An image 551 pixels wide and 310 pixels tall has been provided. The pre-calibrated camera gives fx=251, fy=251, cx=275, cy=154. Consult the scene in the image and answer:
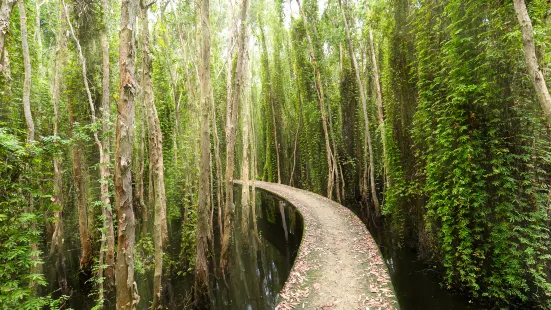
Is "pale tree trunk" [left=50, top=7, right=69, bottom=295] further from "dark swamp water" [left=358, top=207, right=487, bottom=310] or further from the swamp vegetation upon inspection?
"dark swamp water" [left=358, top=207, right=487, bottom=310]

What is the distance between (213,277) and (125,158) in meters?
7.57

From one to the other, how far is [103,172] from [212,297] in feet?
17.2

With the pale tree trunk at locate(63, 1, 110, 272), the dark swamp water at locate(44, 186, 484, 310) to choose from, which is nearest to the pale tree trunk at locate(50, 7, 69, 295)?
the dark swamp water at locate(44, 186, 484, 310)

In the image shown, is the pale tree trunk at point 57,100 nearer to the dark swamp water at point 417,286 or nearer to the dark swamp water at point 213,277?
the dark swamp water at point 213,277

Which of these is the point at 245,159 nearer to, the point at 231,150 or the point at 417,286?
the point at 231,150

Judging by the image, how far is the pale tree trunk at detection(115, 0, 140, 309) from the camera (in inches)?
132

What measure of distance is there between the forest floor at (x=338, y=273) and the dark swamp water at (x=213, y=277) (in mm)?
2680

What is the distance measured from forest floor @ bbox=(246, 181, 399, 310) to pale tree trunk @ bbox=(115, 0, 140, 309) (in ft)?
8.77

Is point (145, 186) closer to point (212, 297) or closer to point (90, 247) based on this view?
point (90, 247)

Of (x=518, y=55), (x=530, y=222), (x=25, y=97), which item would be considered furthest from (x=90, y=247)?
(x=518, y=55)

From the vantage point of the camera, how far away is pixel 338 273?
588 centimetres

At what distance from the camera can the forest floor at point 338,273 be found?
4723 mm

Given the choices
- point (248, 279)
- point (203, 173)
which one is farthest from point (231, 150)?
point (248, 279)

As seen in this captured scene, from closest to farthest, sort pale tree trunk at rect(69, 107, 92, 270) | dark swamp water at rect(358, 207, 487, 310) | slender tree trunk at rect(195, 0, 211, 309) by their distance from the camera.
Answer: dark swamp water at rect(358, 207, 487, 310)
slender tree trunk at rect(195, 0, 211, 309)
pale tree trunk at rect(69, 107, 92, 270)
